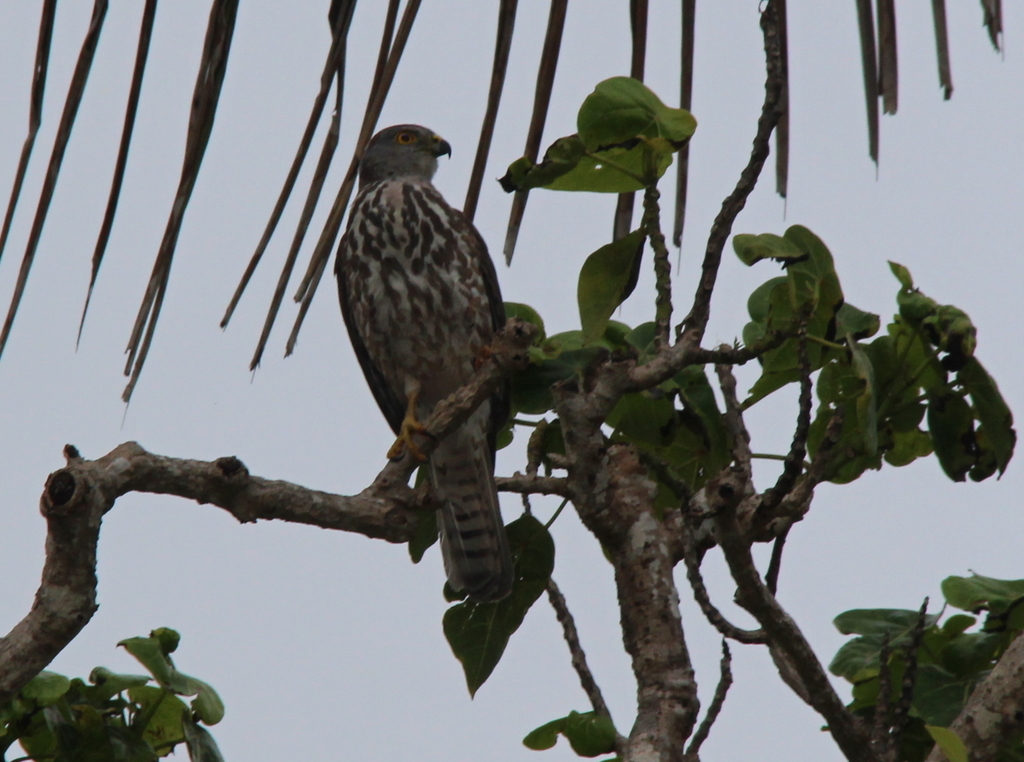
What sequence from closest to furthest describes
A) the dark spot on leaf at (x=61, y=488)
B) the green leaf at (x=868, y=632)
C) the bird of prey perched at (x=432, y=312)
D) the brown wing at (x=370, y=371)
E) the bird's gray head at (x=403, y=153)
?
the dark spot on leaf at (x=61, y=488)
the green leaf at (x=868, y=632)
the bird of prey perched at (x=432, y=312)
the brown wing at (x=370, y=371)
the bird's gray head at (x=403, y=153)

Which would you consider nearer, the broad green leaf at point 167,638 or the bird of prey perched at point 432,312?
the broad green leaf at point 167,638

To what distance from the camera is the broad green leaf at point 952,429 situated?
2449 millimetres

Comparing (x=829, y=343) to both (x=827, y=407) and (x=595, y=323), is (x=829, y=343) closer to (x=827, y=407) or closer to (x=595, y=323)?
(x=827, y=407)

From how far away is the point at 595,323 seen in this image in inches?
96.0

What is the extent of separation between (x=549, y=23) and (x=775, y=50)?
0.45 metres

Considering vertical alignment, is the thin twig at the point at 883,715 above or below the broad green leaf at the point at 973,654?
below

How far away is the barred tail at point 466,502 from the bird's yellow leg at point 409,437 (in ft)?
0.37

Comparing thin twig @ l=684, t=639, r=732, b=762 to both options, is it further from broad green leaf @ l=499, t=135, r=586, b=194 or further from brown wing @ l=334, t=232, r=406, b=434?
brown wing @ l=334, t=232, r=406, b=434

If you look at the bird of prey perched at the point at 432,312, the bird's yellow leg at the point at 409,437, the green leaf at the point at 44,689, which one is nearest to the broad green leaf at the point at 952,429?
the bird's yellow leg at the point at 409,437

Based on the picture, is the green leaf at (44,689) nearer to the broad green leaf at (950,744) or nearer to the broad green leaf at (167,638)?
the broad green leaf at (167,638)

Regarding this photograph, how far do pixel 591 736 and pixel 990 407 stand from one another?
1.11 metres

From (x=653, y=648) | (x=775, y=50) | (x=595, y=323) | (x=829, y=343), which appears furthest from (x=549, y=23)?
(x=653, y=648)

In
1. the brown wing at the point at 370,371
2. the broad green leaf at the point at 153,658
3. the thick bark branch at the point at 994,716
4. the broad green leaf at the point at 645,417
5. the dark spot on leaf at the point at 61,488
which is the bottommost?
the thick bark branch at the point at 994,716

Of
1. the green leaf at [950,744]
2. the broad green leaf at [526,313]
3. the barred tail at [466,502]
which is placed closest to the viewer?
the green leaf at [950,744]
